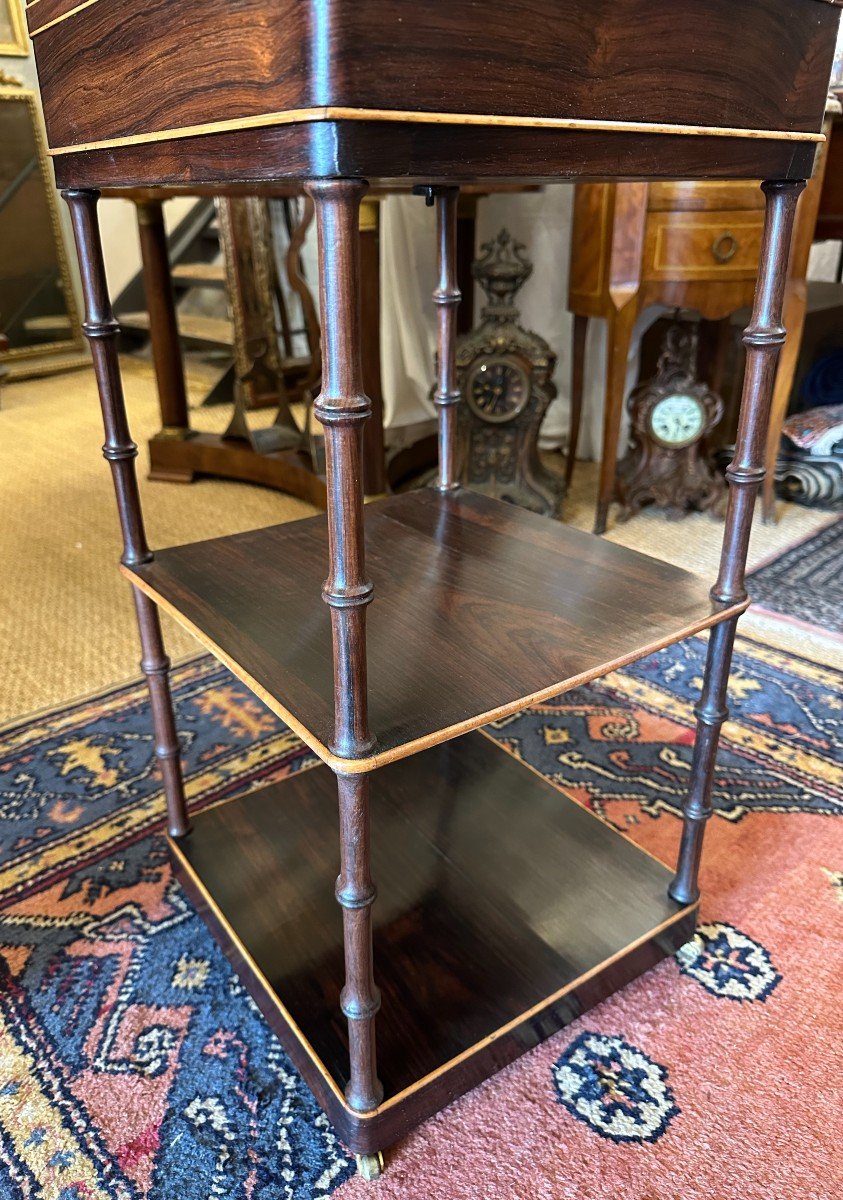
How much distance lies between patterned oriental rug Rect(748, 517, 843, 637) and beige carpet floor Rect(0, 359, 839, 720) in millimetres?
49

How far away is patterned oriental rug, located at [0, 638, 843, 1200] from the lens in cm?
77

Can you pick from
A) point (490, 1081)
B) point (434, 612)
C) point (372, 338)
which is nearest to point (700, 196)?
point (372, 338)

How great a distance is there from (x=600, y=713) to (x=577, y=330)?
1.20 m

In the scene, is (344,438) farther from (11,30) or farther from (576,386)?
(11,30)

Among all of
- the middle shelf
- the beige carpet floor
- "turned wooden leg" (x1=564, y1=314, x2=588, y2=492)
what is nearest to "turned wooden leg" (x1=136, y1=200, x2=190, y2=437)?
the beige carpet floor

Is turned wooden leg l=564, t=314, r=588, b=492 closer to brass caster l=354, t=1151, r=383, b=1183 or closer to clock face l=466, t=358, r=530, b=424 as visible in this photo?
clock face l=466, t=358, r=530, b=424

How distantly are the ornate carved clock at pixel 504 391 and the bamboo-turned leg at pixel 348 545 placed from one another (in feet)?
4.78

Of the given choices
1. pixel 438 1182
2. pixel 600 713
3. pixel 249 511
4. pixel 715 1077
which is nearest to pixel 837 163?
pixel 600 713

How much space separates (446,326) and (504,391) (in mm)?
986

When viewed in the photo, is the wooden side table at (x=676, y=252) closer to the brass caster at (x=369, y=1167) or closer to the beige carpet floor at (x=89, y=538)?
the beige carpet floor at (x=89, y=538)

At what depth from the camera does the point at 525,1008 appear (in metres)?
0.84

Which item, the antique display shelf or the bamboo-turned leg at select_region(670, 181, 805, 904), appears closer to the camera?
the antique display shelf

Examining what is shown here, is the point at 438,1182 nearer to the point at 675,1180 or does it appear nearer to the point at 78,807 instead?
the point at 675,1180

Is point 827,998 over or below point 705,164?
below
